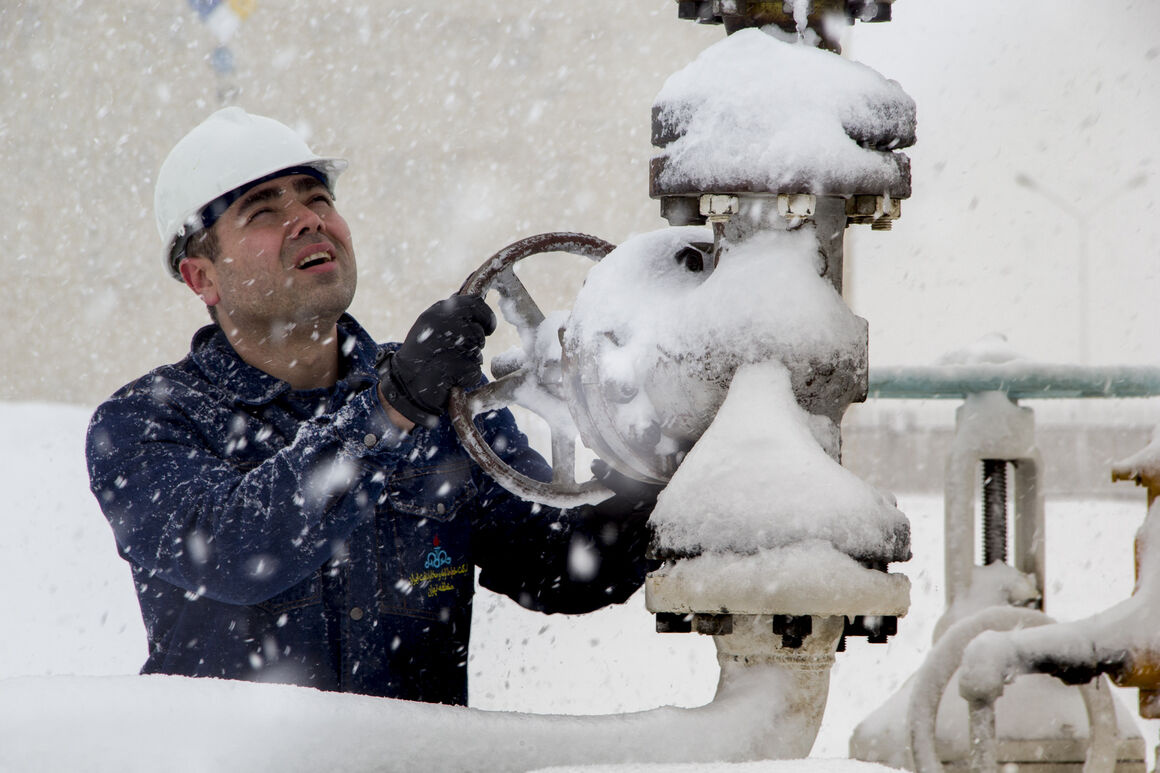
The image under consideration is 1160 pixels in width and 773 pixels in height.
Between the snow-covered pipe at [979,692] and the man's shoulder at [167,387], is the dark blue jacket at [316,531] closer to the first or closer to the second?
the man's shoulder at [167,387]

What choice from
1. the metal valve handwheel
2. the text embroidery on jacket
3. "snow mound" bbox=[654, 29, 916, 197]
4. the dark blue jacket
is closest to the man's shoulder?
the dark blue jacket

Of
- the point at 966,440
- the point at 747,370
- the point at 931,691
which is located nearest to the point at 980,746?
the point at 931,691

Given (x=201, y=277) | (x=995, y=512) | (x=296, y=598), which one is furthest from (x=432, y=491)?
(x=995, y=512)

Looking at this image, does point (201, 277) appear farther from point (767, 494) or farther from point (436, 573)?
point (767, 494)

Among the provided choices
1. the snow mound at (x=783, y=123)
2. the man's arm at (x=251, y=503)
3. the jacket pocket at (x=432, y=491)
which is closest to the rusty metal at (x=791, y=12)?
the snow mound at (x=783, y=123)

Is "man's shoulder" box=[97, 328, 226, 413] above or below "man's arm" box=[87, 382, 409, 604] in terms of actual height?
above

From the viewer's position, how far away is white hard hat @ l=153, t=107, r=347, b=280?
1548 millimetres

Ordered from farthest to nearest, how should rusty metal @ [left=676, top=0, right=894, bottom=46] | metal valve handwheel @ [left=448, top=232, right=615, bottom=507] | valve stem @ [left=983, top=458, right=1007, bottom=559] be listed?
valve stem @ [left=983, top=458, right=1007, bottom=559] < metal valve handwheel @ [left=448, top=232, right=615, bottom=507] < rusty metal @ [left=676, top=0, right=894, bottom=46]

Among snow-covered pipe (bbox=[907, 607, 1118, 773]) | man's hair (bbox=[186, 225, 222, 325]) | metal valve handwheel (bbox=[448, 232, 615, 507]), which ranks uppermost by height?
man's hair (bbox=[186, 225, 222, 325])

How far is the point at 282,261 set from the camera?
1.51 m

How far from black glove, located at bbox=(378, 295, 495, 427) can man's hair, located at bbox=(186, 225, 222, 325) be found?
52 cm

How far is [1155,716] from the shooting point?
1361 mm

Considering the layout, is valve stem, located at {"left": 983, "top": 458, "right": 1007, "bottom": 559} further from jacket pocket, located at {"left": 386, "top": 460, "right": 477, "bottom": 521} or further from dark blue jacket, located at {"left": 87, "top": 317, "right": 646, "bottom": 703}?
jacket pocket, located at {"left": 386, "top": 460, "right": 477, "bottom": 521}

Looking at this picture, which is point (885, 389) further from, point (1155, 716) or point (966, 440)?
point (1155, 716)
